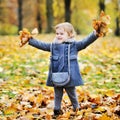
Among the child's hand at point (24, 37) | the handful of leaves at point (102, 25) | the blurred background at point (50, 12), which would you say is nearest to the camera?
the handful of leaves at point (102, 25)

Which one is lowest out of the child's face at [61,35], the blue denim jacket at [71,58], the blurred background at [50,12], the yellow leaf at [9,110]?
the yellow leaf at [9,110]

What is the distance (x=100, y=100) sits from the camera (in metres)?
6.25

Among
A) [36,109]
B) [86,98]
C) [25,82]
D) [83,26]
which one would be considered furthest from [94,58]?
[83,26]

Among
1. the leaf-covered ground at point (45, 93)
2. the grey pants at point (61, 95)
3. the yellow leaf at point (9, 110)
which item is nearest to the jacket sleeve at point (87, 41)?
the grey pants at point (61, 95)

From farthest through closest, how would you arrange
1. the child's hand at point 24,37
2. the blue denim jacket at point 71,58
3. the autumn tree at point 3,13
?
the autumn tree at point 3,13 → the child's hand at point 24,37 → the blue denim jacket at point 71,58

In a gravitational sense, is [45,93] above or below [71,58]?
below

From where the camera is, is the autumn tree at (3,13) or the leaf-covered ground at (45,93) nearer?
the leaf-covered ground at (45,93)

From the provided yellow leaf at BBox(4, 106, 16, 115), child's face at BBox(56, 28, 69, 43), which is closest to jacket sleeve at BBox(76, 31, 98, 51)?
child's face at BBox(56, 28, 69, 43)

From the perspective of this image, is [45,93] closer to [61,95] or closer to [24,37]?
[61,95]

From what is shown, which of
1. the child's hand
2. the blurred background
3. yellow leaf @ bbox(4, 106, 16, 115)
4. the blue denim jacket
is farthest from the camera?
the blurred background

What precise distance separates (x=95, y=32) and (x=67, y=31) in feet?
1.33

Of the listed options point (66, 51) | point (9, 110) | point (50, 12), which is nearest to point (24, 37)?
point (66, 51)

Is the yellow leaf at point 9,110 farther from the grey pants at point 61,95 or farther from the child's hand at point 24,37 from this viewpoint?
the child's hand at point 24,37

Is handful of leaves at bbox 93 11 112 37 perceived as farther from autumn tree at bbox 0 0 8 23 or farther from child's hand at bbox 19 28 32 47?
autumn tree at bbox 0 0 8 23
